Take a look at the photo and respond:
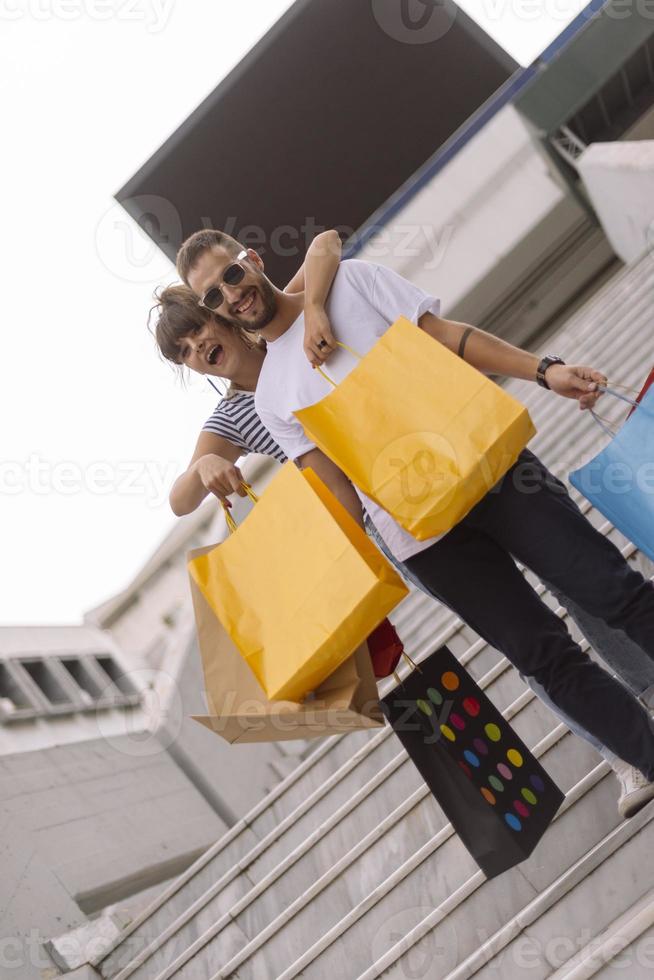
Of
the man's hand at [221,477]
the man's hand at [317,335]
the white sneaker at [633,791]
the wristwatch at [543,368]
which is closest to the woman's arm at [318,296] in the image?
the man's hand at [317,335]

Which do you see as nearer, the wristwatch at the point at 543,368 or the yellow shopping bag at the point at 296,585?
the yellow shopping bag at the point at 296,585

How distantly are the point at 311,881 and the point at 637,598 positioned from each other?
7.42ft

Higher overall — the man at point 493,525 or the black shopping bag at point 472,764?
the man at point 493,525

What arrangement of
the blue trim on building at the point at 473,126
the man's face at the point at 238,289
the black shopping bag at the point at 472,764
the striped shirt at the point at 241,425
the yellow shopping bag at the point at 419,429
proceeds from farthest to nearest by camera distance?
the blue trim on building at the point at 473,126, the striped shirt at the point at 241,425, the man's face at the point at 238,289, the black shopping bag at the point at 472,764, the yellow shopping bag at the point at 419,429

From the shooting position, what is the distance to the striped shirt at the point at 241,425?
280cm

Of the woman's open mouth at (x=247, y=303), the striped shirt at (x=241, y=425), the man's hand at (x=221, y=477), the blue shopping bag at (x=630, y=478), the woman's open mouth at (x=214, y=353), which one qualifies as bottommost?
the man's hand at (x=221, y=477)

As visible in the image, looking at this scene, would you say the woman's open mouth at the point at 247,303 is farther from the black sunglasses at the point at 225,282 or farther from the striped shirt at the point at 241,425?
the striped shirt at the point at 241,425

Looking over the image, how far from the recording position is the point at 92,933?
4930mm

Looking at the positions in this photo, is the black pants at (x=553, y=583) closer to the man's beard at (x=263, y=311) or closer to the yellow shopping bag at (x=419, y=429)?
the yellow shopping bag at (x=419, y=429)

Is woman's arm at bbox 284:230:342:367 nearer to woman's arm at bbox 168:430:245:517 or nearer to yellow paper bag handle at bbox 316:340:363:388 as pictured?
yellow paper bag handle at bbox 316:340:363:388

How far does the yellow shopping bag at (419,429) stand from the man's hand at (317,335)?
142 millimetres

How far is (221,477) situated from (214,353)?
345 millimetres

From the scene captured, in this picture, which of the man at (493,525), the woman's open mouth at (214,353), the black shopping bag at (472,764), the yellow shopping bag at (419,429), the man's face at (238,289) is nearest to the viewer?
the yellow shopping bag at (419,429)

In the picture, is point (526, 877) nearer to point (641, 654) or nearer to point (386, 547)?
point (641, 654)
